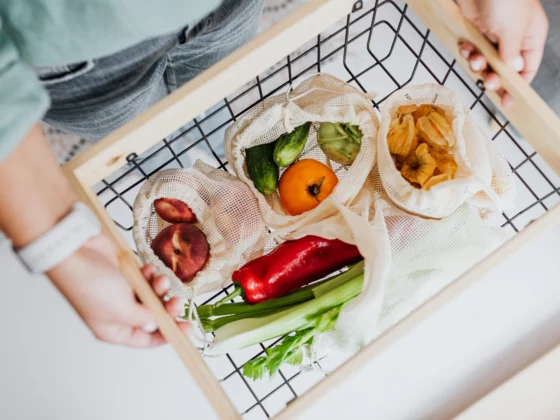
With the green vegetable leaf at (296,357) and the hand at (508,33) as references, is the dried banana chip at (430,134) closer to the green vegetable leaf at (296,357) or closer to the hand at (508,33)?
the hand at (508,33)

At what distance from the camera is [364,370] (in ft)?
3.34

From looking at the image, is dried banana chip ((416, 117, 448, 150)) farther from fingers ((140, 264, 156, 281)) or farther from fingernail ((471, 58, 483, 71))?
fingers ((140, 264, 156, 281))

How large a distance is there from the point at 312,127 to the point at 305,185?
0.09 m

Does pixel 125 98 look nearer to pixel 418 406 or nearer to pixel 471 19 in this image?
pixel 471 19

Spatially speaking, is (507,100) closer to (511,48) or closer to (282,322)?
(511,48)

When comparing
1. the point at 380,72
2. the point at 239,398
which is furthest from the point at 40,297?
the point at 380,72

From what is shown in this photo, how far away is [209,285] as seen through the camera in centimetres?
72

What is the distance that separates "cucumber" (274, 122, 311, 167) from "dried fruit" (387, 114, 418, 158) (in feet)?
0.38

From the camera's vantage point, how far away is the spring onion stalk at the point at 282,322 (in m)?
0.63

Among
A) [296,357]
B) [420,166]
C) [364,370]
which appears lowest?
[364,370]

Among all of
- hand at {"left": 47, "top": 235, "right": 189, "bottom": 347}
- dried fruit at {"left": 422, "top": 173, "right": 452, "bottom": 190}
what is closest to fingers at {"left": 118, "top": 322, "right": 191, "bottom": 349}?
hand at {"left": 47, "top": 235, "right": 189, "bottom": 347}

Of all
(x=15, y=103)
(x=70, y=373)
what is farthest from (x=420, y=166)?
(x=70, y=373)

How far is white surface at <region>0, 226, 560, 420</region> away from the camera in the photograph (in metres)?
1.02

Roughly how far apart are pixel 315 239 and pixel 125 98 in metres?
0.30
